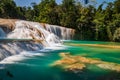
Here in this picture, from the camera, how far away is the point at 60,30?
42.5 meters

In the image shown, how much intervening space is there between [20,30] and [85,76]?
23.6 meters

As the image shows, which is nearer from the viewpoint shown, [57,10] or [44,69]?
[44,69]

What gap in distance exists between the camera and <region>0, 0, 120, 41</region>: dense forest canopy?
45500mm

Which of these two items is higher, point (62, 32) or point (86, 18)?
point (86, 18)

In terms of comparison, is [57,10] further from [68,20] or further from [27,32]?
[27,32]

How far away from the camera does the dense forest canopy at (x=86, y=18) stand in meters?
45.5

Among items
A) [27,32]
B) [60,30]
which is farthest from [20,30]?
[60,30]

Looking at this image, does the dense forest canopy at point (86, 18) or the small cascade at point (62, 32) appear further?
the dense forest canopy at point (86, 18)

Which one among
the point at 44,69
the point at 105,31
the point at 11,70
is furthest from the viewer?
the point at 105,31

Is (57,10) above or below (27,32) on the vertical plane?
above

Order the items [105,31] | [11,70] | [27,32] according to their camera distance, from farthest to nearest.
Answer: [105,31], [27,32], [11,70]

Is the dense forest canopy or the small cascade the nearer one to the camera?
the small cascade

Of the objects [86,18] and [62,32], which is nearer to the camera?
[62,32]

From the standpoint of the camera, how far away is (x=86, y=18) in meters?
49.0
